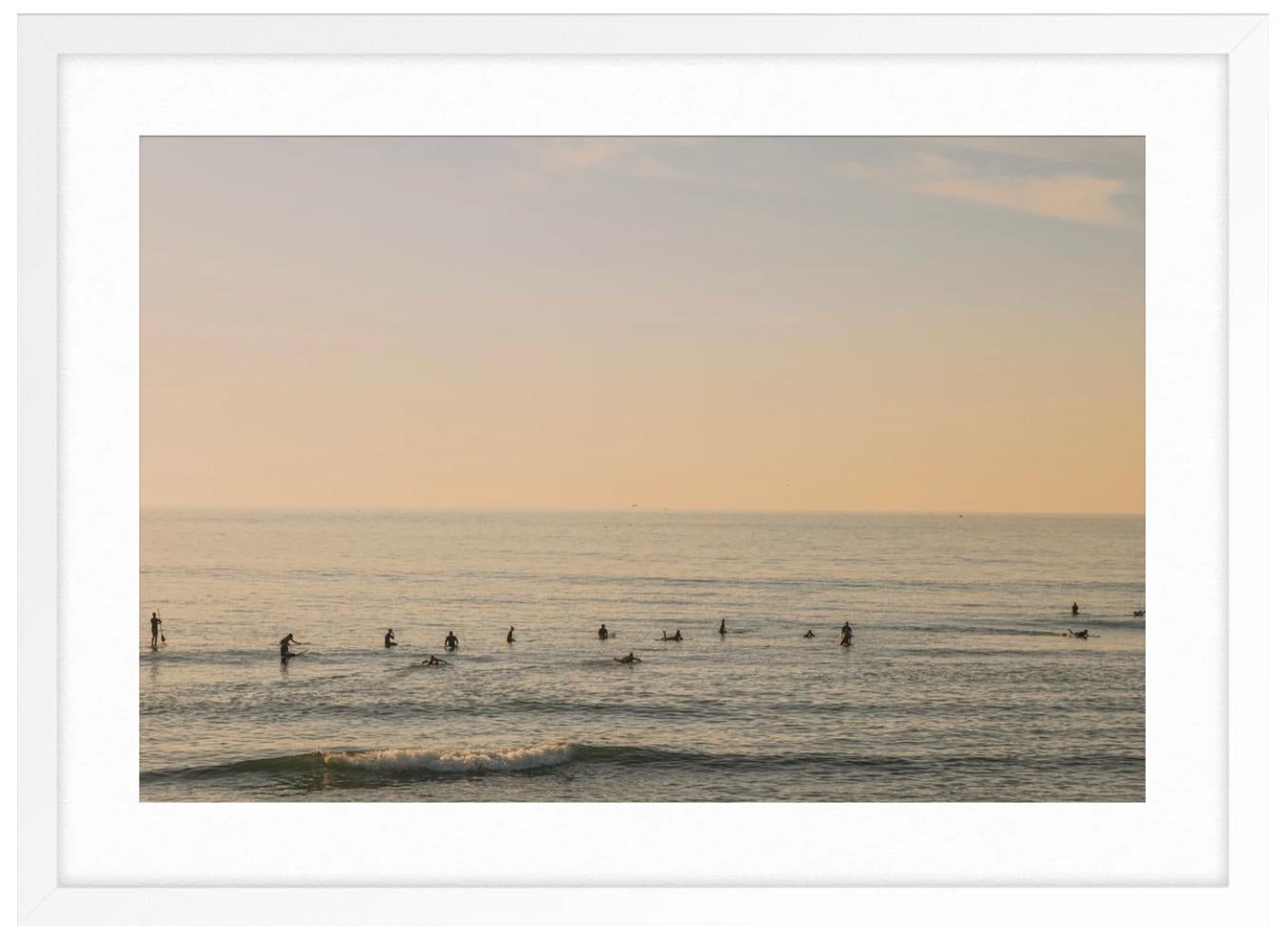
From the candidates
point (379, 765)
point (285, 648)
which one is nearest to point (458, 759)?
point (379, 765)

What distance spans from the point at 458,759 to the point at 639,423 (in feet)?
15.0

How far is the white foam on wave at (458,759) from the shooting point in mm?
8320

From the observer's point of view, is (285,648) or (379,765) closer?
(379,765)

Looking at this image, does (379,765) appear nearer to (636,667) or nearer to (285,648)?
(285,648)

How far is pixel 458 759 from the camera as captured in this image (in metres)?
8.65

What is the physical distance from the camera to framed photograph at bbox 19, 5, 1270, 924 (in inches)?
194

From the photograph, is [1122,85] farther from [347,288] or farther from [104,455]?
[347,288]

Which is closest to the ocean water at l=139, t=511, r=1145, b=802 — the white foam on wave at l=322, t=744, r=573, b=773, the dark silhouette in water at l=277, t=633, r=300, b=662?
the white foam on wave at l=322, t=744, r=573, b=773

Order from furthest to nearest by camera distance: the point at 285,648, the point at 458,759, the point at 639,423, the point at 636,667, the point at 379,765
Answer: the point at 636,667 → the point at 285,648 → the point at 639,423 → the point at 458,759 → the point at 379,765

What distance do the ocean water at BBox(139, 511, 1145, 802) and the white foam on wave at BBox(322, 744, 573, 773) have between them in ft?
0.08

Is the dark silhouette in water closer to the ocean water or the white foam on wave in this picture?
the ocean water

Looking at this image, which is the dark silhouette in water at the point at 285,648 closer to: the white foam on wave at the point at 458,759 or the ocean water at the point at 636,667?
the ocean water at the point at 636,667

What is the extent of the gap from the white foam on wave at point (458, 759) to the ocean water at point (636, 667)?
2 cm

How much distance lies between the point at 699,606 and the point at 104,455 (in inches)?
745
